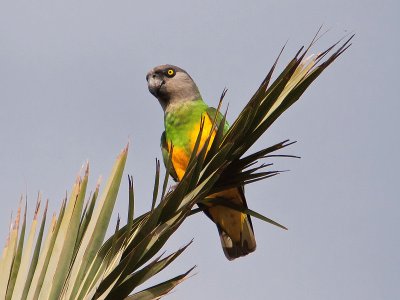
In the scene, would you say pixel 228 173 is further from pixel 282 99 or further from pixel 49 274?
pixel 49 274

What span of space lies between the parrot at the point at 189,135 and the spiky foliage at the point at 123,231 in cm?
244

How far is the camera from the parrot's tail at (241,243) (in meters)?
5.36

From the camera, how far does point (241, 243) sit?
5.45m

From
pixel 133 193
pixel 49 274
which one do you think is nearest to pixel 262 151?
pixel 133 193

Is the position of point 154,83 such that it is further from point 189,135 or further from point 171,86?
point 189,135

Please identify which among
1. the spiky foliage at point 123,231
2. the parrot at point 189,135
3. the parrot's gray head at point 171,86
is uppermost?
the parrot's gray head at point 171,86

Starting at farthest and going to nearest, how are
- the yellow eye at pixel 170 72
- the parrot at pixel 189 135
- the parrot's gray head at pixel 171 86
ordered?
1. the yellow eye at pixel 170 72
2. the parrot's gray head at pixel 171 86
3. the parrot at pixel 189 135

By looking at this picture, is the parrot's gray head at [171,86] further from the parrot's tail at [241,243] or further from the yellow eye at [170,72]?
the parrot's tail at [241,243]

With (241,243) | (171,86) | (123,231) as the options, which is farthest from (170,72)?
(123,231)

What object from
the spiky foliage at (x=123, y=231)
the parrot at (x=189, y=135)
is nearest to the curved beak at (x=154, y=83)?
the parrot at (x=189, y=135)

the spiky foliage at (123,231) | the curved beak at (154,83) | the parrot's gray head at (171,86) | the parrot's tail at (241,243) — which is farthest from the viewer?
the curved beak at (154,83)

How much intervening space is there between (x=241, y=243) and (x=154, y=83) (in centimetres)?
237

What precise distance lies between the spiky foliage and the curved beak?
4683 millimetres

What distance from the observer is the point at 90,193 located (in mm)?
2199
